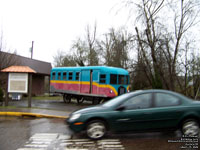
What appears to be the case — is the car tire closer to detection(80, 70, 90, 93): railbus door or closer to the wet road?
detection(80, 70, 90, 93): railbus door

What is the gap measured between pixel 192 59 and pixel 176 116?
61.0 ft

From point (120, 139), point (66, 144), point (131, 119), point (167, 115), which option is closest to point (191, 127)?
point (167, 115)

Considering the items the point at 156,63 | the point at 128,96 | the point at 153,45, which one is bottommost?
the point at 128,96

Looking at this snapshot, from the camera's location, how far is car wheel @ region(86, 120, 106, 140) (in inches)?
231

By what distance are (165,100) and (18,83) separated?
1026cm

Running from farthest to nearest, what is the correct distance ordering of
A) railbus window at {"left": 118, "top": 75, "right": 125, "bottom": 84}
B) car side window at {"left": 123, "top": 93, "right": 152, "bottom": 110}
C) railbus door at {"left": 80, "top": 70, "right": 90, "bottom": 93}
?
railbus door at {"left": 80, "top": 70, "right": 90, "bottom": 93} < railbus window at {"left": 118, "top": 75, "right": 125, "bottom": 84} < car side window at {"left": 123, "top": 93, "right": 152, "bottom": 110}

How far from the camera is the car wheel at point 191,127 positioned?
19.1 feet

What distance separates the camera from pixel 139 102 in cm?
609

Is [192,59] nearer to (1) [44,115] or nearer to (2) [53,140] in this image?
(1) [44,115]

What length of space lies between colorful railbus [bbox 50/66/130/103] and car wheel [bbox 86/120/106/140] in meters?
9.13

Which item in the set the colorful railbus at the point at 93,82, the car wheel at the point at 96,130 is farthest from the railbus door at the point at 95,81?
the car wheel at the point at 96,130

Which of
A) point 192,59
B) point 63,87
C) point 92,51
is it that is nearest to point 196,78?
point 192,59

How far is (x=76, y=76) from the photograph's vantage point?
16.7m

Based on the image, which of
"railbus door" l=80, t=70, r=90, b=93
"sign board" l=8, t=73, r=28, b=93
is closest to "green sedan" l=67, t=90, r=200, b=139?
"sign board" l=8, t=73, r=28, b=93
